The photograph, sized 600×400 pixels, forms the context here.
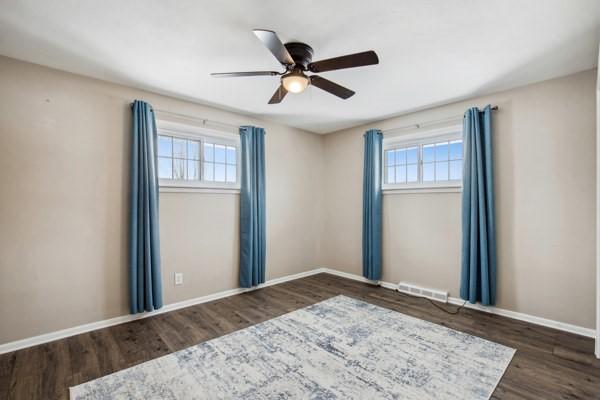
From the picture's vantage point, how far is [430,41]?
2.23 m

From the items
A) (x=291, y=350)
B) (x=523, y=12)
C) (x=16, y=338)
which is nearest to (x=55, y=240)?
(x=16, y=338)

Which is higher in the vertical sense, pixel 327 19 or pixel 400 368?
pixel 327 19

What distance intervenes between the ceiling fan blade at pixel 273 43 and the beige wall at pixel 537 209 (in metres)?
2.58

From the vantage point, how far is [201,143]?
375 cm

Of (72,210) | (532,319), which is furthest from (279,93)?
(532,319)

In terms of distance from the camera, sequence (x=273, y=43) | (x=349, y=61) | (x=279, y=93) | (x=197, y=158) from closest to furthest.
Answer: (x=273, y=43), (x=349, y=61), (x=279, y=93), (x=197, y=158)

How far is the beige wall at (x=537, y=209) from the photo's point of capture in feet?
8.86

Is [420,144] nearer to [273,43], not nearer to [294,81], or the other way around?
[294,81]

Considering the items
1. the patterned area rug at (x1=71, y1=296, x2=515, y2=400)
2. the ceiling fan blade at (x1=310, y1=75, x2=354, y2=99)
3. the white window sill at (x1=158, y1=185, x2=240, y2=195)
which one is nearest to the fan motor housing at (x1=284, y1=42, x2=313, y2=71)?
the ceiling fan blade at (x1=310, y1=75, x2=354, y2=99)

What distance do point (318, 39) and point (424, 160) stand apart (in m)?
2.53

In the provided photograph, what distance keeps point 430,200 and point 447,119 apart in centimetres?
107

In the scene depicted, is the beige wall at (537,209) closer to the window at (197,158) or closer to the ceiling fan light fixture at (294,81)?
the ceiling fan light fixture at (294,81)

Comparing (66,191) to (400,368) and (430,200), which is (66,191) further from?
(430,200)

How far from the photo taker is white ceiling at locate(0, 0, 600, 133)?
1855mm
